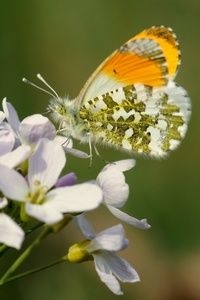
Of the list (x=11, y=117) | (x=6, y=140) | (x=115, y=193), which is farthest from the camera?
(x=11, y=117)

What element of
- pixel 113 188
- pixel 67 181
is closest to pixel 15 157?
pixel 67 181

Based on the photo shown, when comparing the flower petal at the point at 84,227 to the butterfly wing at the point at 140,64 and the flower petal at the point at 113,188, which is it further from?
the butterfly wing at the point at 140,64

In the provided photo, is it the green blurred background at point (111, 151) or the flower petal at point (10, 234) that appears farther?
the green blurred background at point (111, 151)

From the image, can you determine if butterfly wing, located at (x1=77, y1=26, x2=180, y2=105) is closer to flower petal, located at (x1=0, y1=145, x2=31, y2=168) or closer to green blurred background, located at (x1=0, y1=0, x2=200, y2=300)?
flower petal, located at (x1=0, y1=145, x2=31, y2=168)

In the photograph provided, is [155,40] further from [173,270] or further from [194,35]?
[194,35]

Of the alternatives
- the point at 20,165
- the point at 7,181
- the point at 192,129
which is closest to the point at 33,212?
the point at 7,181

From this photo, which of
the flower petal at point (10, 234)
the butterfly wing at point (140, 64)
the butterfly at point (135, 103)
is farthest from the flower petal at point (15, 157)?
the butterfly wing at point (140, 64)

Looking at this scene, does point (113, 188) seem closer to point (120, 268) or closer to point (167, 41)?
point (120, 268)
